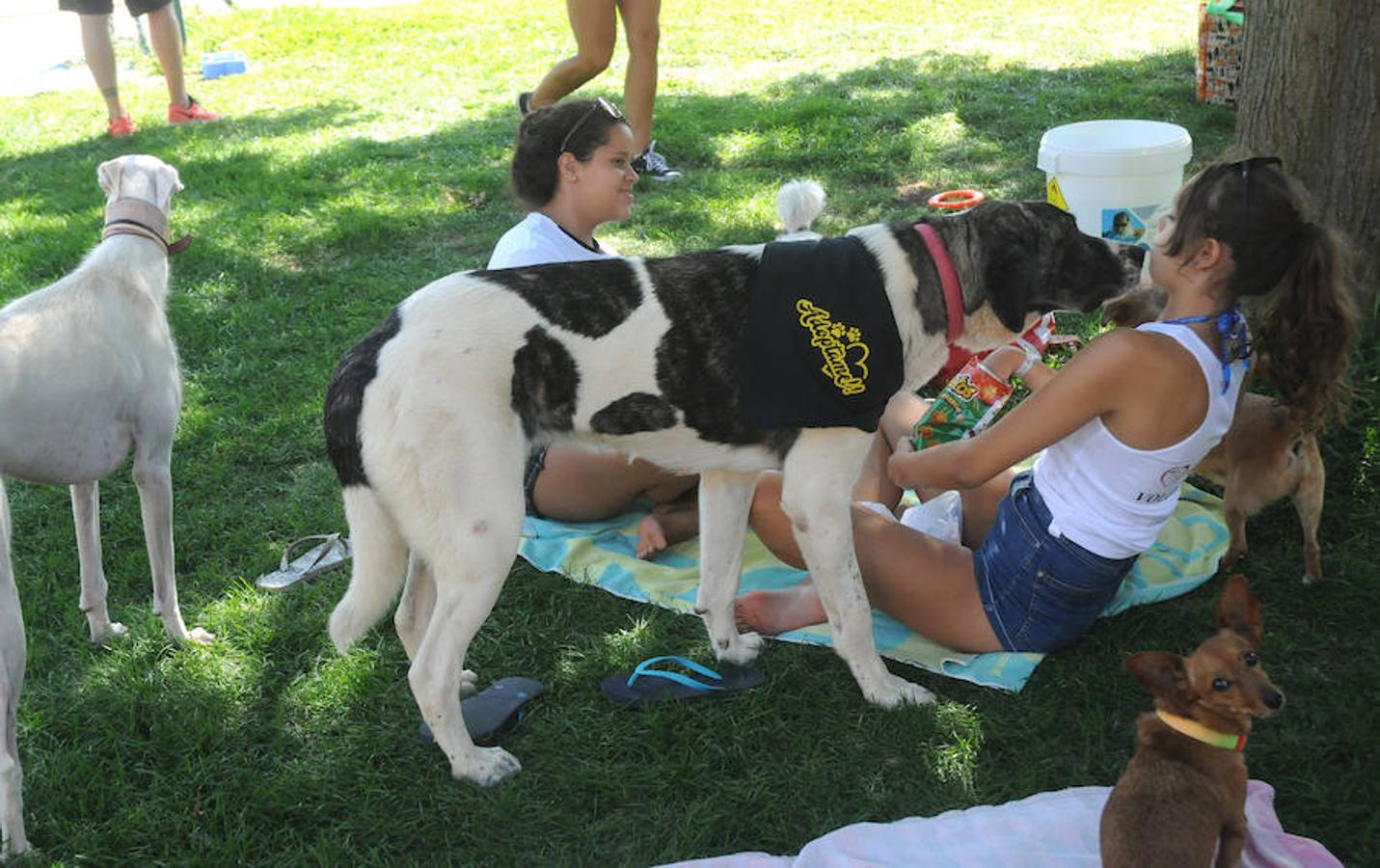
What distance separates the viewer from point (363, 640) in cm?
379

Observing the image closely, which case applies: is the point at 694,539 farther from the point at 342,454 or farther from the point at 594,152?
the point at 342,454

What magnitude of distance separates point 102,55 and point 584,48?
4.64m

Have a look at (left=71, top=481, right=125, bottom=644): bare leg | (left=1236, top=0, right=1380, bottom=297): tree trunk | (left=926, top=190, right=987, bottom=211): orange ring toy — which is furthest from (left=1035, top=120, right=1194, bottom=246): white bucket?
(left=71, top=481, right=125, bottom=644): bare leg

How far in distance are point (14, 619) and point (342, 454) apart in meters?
0.89

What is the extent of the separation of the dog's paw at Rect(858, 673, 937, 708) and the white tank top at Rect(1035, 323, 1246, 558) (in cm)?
58

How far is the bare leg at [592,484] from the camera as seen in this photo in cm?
434

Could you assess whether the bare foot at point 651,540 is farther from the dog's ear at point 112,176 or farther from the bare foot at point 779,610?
the dog's ear at point 112,176

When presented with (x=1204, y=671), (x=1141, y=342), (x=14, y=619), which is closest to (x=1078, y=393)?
(x=1141, y=342)

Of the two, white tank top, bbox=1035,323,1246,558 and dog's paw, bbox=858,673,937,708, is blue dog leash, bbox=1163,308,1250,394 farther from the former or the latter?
dog's paw, bbox=858,673,937,708

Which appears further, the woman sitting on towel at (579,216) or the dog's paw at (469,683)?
the woman sitting on towel at (579,216)

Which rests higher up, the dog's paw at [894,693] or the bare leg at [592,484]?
the bare leg at [592,484]

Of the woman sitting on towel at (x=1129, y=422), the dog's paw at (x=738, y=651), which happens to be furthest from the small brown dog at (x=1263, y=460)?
the dog's paw at (x=738, y=651)

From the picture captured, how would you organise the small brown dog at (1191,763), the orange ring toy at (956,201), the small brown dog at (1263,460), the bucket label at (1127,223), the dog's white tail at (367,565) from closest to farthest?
the small brown dog at (1191,763), the dog's white tail at (367,565), the small brown dog at (1263,460), the bucket label at (1127,223), the orange ring toy at (956,201)

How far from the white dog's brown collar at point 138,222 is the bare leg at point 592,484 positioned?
4.82ft
